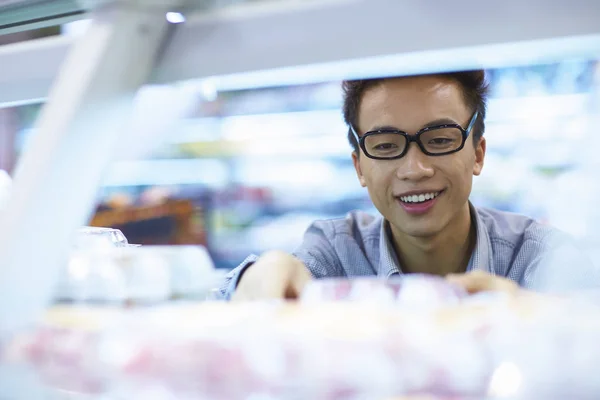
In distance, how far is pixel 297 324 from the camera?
664 mm

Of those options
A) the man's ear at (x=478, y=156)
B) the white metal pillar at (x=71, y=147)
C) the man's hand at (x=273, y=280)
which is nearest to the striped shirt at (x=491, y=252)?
the man's ear at (x=478, y=156)

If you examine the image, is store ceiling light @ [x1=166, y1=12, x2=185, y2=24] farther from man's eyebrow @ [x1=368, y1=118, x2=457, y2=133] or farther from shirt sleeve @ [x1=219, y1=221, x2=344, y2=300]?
shirt sleeve @ [x1=219, y1=221, x2=344, y2=300]

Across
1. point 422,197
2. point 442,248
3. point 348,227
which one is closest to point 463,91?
point 422,197

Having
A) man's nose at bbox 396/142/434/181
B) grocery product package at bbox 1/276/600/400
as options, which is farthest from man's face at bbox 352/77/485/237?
grocery product package at bbox 1/276/600/400

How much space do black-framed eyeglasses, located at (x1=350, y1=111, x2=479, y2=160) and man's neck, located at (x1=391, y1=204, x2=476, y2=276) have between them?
1.07 ft

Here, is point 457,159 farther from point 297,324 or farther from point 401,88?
point 297,324

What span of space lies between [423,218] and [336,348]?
89cm

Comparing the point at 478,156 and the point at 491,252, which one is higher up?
the point at 478,156

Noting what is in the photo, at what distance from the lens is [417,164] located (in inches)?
52.2

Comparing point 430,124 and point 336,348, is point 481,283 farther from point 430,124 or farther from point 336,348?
point 430,124

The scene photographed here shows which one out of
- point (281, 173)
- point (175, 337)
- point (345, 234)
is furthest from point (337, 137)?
point (175, 337)

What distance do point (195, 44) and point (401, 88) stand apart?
0.65m

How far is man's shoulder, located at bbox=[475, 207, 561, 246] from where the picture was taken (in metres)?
1.61

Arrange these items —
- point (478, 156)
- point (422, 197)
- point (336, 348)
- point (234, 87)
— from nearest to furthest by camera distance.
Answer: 1. point (336, 348)
2. point (234, 87)
3. point (422, 197)
4. point (478, 156)
